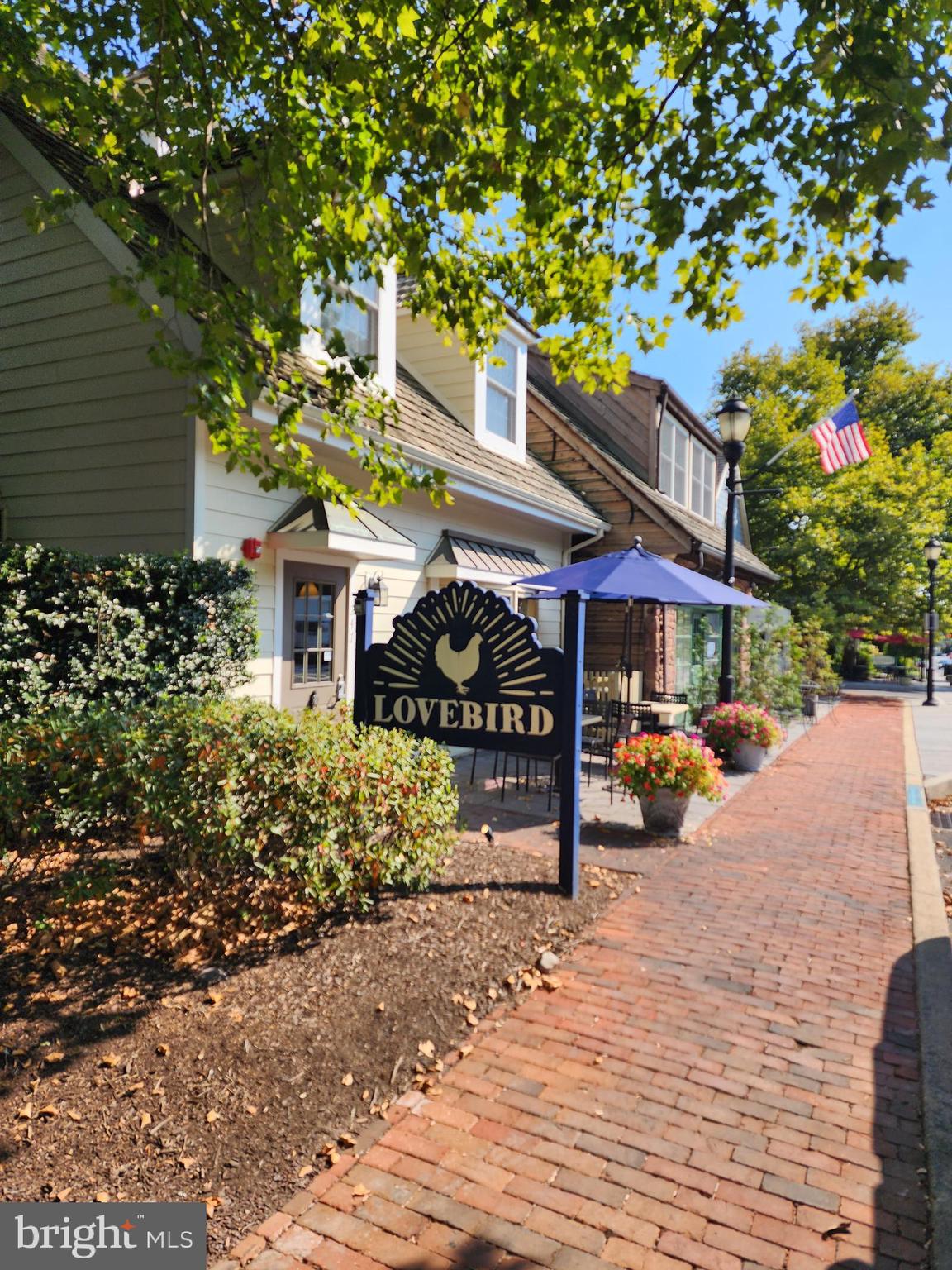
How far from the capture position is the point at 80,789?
3.88 meters

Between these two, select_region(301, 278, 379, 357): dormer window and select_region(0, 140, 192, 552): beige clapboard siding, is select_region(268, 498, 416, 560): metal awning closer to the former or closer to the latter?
select_region(0, 140, 192, 552): beige clapboard siding

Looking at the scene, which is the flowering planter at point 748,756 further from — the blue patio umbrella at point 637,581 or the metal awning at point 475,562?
the metal awning at point 475,562

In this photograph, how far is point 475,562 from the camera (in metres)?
10.4

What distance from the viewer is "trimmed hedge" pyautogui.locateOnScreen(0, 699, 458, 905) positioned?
3.79 metres

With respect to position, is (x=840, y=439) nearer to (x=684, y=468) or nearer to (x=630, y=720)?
(x=684, y=468)

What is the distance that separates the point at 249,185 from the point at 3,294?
9.64 ft

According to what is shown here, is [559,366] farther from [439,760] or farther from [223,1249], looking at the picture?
[223,1249]

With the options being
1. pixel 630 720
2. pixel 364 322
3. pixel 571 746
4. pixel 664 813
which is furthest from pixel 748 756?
pixel 364 322

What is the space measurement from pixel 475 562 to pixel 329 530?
11.7 feet

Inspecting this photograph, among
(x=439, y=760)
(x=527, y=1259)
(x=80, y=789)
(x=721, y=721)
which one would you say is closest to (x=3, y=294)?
(x=80, y=789)

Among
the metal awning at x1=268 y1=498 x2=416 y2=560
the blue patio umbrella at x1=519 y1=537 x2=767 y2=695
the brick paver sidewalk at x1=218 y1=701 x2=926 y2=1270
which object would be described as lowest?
the brick paver sidewalk at x1=218 y1=701 x2=926 y2=1270

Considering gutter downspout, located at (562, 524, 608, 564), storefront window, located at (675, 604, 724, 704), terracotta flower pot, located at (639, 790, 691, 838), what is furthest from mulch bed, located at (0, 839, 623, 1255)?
storefront window, located at (675, 604, 724, 704)

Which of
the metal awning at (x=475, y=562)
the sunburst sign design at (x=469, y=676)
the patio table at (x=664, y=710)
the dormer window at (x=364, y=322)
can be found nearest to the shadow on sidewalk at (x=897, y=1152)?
the sunburst sign design at (x=469, y=676)

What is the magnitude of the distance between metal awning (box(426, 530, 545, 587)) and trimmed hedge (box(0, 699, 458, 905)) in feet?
17.2
